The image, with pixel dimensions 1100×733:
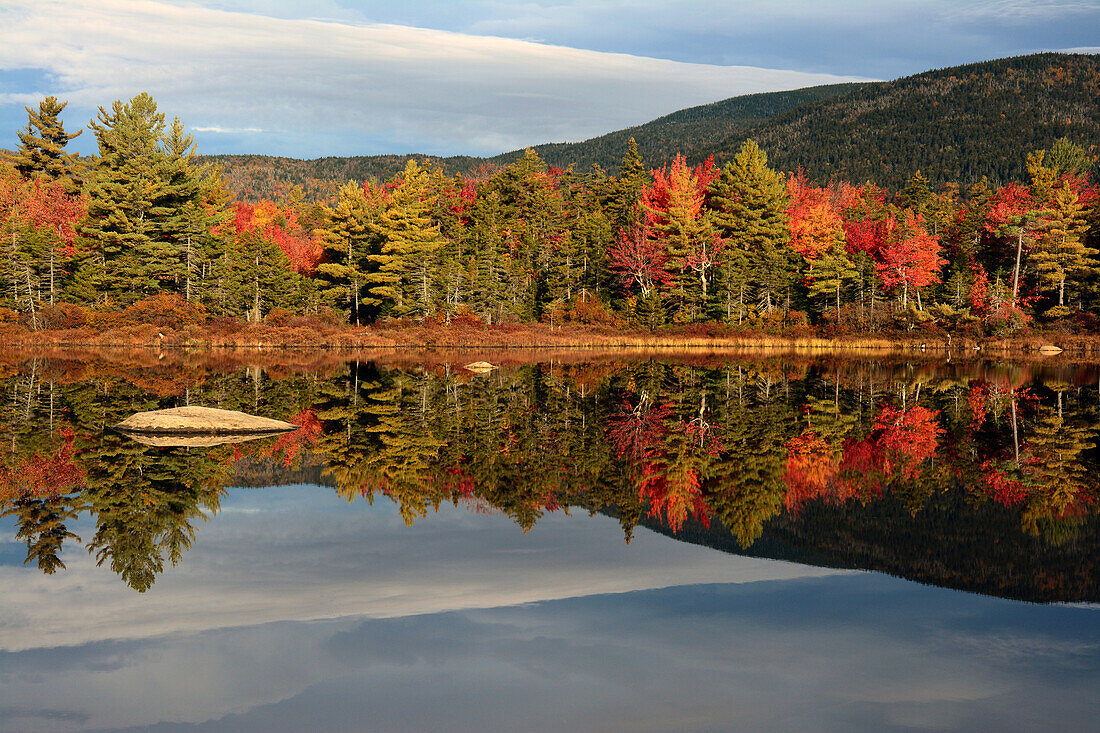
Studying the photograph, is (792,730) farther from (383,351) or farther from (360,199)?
(360,199)

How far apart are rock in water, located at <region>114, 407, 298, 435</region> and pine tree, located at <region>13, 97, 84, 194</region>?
74.3 meters

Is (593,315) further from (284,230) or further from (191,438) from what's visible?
(191,438)

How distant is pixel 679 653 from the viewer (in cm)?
693

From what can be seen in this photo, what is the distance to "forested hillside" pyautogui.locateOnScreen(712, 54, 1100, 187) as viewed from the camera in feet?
508

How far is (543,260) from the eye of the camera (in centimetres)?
7256

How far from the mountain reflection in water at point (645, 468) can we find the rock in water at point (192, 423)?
743 millimetres

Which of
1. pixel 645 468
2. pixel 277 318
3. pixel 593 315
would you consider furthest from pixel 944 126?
pixel 645 468

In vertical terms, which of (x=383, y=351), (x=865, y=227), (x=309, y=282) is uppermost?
Answer: (x=865, y=227)

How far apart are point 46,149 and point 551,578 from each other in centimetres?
9132

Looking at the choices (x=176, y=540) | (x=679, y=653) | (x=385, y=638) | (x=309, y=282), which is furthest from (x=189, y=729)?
(x=309, y=282)

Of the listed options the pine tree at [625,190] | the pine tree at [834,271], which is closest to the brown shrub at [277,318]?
the pine tree at [625,190]

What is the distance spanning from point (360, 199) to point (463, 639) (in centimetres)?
6225

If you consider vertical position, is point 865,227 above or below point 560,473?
above

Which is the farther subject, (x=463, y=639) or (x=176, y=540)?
(x=176, y=540)
